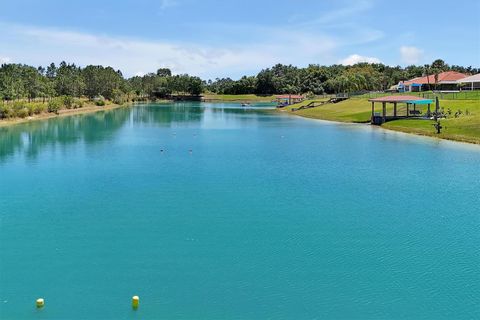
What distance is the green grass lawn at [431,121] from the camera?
53.9 metres

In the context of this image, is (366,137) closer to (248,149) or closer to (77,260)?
(248,149)

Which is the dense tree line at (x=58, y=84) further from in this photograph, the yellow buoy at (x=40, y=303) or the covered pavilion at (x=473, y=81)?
the covered pavilion at (x=473, y=81)

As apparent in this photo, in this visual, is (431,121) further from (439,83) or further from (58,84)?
(58,84)

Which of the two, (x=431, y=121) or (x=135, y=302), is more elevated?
(x=431, y=121)

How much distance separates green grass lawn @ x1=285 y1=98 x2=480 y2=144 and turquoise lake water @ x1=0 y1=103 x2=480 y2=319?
1232cm

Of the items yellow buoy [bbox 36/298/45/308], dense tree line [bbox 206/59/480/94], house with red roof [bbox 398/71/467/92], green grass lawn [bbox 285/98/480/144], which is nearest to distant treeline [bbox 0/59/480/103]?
dense tree line [bbox 206/59/480/94]

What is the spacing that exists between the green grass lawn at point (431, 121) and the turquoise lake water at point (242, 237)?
1232 cm

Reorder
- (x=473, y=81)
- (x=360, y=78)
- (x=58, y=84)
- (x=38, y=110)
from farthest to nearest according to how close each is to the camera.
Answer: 1. (x=360, y=78)
2. (x=58, y=84)
3. (x=473, y=81)
4. (x=38, y=110)

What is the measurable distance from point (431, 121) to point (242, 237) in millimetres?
50208

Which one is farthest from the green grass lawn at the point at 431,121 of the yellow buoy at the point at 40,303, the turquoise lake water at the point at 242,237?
the yellow buoy at the point at 40,303

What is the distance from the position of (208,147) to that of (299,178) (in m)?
20.1

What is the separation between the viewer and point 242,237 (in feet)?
69.3

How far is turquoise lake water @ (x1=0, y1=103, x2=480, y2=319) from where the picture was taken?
15203mm

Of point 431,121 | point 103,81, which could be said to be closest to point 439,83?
point 431,121
